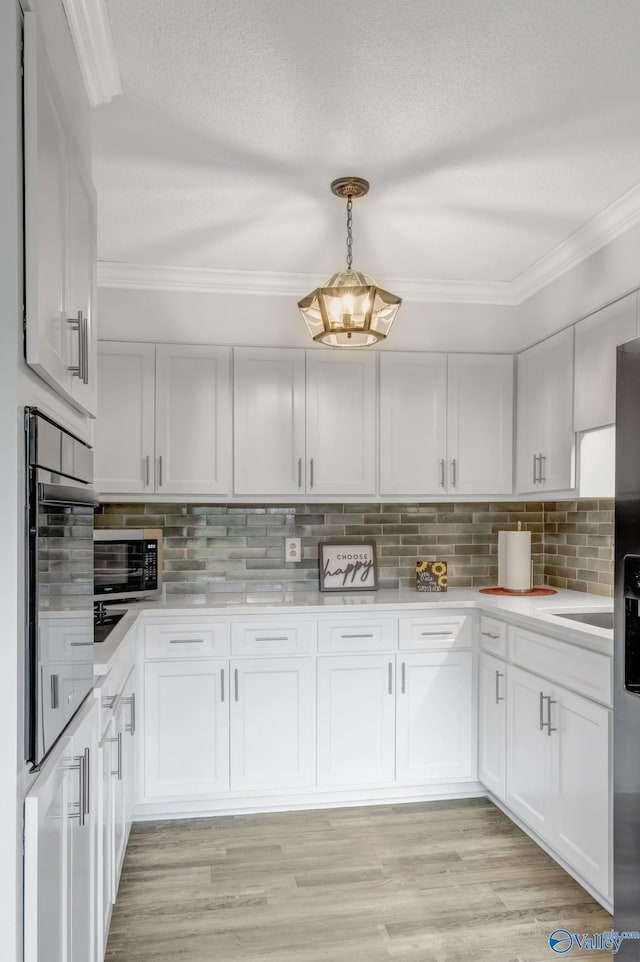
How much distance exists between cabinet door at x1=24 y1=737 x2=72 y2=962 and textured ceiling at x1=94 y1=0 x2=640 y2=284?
5.75ft

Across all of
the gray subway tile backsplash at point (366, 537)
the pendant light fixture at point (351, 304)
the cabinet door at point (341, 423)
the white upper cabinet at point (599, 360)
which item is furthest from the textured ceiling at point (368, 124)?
the gray subway tile backsplash at point (366, 537)

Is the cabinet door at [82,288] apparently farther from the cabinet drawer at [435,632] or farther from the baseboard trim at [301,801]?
the baseboard trim at [301,801]

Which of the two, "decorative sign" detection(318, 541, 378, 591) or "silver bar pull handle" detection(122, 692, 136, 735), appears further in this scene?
"decorative sign" detection(318, 541, 378, 591)

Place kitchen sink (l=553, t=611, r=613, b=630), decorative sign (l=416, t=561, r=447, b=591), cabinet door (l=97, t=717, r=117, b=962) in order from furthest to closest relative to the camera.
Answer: decorative sign (l=416, t=561, r=447, b=591) → kitchen sink (l=553, t=611, r=613, b=630) → cabinet door (l=97, t=717, r=117, b=962)

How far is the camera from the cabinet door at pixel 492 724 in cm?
324

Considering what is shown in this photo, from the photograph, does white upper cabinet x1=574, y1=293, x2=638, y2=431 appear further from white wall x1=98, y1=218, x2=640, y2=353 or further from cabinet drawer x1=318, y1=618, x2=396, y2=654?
cabinet drawer x1=318, y1=618, x2=396, y2=654

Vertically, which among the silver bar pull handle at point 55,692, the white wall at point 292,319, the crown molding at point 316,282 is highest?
the crown molding at point 316,282

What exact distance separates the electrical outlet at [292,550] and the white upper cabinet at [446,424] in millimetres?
601

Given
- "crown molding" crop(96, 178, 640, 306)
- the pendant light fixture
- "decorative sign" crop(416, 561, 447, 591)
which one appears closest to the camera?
the pendant light fixture

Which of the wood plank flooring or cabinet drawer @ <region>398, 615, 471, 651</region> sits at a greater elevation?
cabinet drawer @ <region>398, 615, 471, 651</region>

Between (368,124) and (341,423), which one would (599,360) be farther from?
(368,124)

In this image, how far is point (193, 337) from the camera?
3.70m

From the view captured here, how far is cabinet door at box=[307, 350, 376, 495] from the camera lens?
148 inches

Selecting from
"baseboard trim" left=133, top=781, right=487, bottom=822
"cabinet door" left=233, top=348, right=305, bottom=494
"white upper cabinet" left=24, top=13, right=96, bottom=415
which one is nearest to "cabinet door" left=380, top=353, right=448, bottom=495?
"cabinet door" left=233, top=348, right=305, bottom=494
